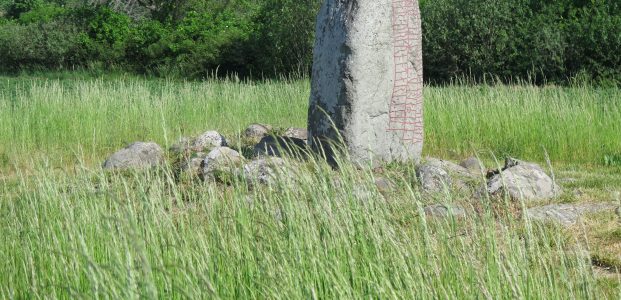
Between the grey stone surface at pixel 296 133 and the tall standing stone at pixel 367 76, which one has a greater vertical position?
the tall standing stone at pixel 367 76

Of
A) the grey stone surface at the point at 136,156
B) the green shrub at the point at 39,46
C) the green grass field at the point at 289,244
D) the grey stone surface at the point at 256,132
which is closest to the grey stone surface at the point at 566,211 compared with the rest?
the green grass field at the point at 289,244

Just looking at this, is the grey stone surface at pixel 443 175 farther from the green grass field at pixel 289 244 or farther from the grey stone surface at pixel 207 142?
the grey stone surface at pixel 207 142

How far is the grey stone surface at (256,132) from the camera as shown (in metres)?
9.16

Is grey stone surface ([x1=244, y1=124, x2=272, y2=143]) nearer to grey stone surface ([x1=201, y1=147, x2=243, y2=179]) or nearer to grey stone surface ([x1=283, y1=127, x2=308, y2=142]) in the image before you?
grey stone surface ([x1=283, y1=127, x2=308, y2=142])

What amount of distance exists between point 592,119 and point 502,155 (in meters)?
1.15

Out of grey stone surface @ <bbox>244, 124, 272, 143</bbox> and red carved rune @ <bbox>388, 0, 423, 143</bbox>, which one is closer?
red carved rune @ <bbox>388, 0, 423, 143</bbox>

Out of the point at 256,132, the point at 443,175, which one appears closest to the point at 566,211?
the point at 443,175

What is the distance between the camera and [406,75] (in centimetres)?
780

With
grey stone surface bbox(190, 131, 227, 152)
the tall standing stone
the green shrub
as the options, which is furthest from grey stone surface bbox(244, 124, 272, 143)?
the green shrub

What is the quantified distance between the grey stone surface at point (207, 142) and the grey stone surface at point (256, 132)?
0.54 metres

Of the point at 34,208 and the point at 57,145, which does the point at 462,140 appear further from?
the point at 34,208

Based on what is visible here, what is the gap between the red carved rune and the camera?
7.69 m

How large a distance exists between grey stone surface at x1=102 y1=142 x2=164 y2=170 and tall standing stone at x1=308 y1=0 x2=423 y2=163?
1517mm

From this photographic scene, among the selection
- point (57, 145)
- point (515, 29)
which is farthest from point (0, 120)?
point (515, 29)
